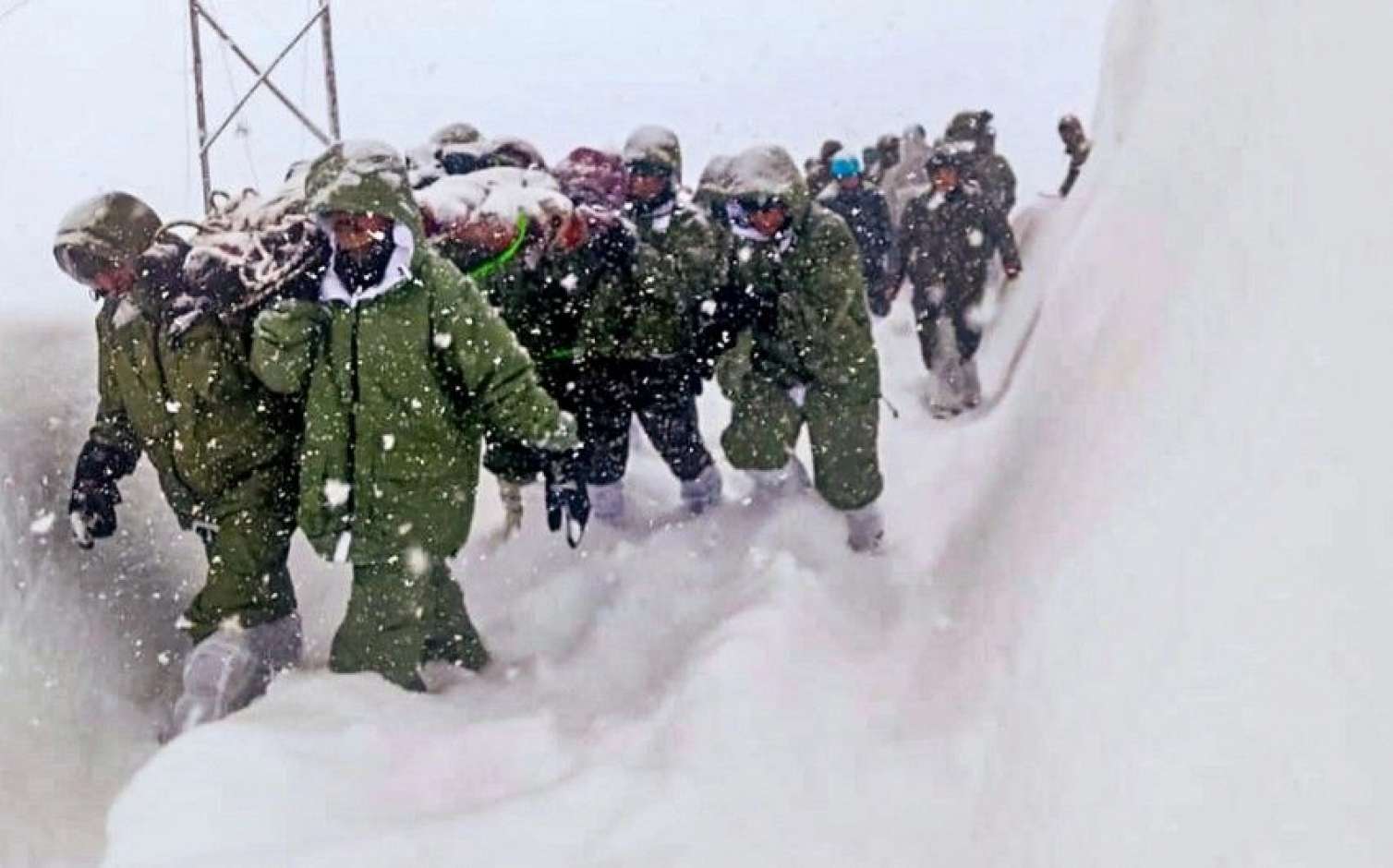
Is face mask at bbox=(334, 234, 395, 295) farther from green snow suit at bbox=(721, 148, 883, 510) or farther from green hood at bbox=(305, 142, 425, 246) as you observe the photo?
green snow suit at bbox=(721, 148, 883, 510)

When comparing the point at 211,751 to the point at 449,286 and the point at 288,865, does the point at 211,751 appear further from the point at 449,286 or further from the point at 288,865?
the point at 449,286

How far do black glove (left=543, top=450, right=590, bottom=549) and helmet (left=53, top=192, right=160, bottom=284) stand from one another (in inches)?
66.2

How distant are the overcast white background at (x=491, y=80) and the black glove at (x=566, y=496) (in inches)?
195

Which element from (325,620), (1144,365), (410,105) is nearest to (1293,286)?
(1144,365)

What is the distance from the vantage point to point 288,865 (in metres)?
3.05

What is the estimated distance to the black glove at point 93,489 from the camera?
4.21 meters

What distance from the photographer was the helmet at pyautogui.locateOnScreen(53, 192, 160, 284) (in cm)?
391

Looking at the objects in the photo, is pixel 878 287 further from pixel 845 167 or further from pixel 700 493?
pixel 700 493

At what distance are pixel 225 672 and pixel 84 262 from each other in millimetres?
1268

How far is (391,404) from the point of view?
3.70m

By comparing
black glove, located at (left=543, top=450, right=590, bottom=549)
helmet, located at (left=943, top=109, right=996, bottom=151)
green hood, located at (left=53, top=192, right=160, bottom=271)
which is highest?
green hood, located at (left=53, top=192, right=160, bottom=271)

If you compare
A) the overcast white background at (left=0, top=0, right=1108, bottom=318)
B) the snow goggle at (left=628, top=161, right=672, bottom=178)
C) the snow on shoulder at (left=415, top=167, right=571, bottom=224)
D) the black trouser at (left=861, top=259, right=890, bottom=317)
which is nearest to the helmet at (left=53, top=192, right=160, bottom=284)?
the snow on shoulder at (left=415, top=167, right=571, bottom=224)

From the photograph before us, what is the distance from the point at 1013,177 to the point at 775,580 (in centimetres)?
490

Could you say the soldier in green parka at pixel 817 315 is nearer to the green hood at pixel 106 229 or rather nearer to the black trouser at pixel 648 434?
the black trouser at pixel 648 434
